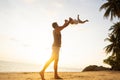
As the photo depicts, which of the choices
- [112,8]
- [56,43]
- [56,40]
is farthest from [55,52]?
[112,8]

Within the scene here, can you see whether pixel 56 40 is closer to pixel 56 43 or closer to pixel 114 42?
pixel 56 43

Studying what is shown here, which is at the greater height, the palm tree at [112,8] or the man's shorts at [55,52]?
the palm tree at [112,8]

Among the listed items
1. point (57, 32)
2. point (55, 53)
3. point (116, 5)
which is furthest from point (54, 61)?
point (116, 5)

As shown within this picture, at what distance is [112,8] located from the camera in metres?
30.0

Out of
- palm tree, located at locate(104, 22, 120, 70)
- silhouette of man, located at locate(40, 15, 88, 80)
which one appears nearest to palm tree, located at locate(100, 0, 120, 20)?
palm tree, located at locate(104, 22, 120, 70)

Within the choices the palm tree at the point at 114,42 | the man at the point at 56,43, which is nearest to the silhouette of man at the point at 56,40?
the man at the point at 56,43

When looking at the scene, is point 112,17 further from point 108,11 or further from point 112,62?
point 112,62

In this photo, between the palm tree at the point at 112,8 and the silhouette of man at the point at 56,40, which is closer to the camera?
the silhouette of man at the point at 56,40

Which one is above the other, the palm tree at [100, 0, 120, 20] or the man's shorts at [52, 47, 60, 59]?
the palm tree at [100, 0, 120, 20]

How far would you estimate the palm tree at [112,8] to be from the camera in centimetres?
2915

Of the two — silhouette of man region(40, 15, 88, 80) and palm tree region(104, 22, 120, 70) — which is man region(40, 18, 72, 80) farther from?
palm tree region(104, 22, 120, 70)

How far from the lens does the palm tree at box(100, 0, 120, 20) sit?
29.1 metres

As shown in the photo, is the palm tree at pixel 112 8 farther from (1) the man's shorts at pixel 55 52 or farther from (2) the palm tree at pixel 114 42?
(1) the man's shorts at pixel 55 52

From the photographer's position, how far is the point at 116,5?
95.8ft
